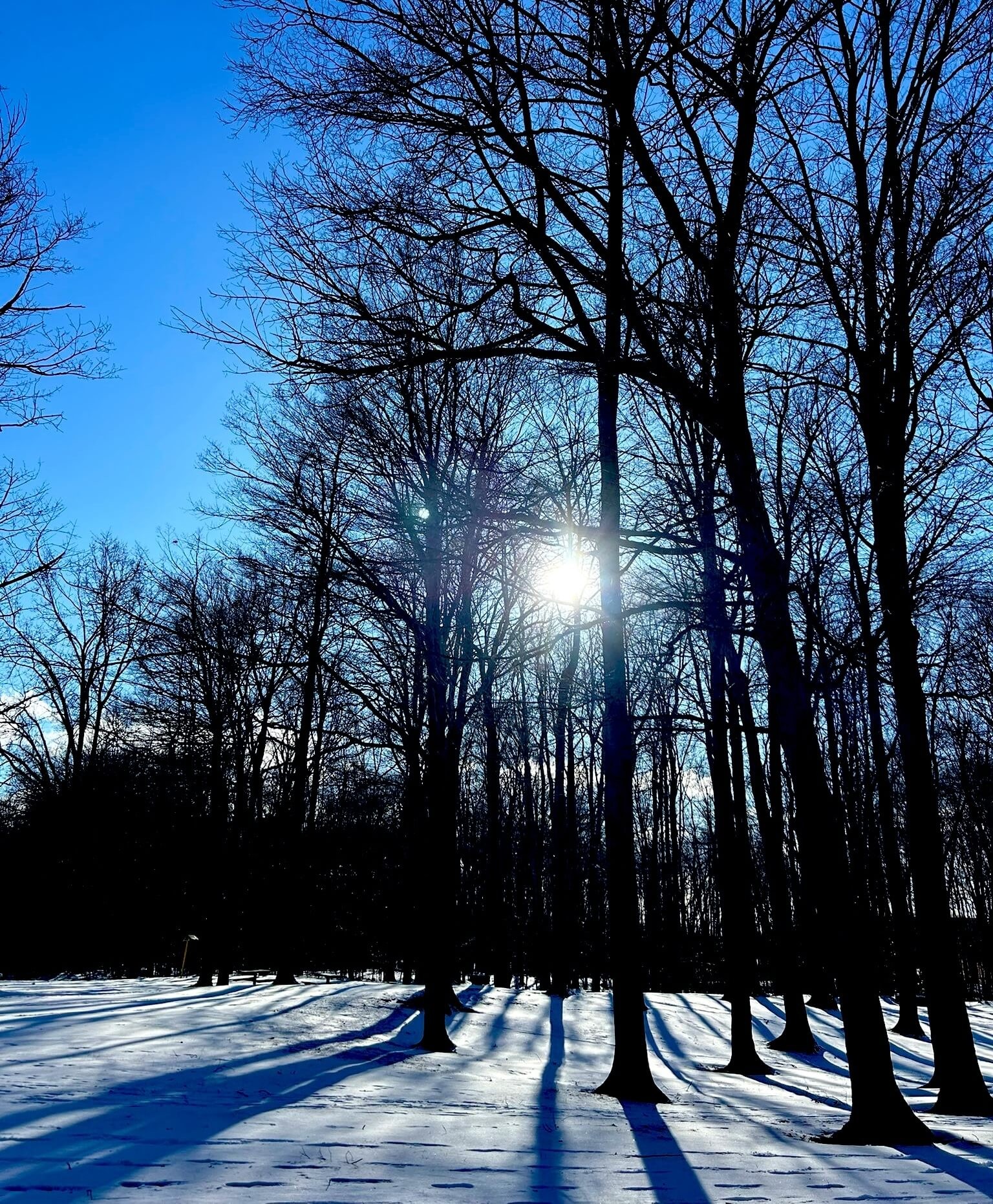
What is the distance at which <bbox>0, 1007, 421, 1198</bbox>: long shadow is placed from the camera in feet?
12.2

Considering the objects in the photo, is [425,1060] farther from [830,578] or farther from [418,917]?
[418,917]

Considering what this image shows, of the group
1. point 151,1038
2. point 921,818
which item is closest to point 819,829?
point 921,818

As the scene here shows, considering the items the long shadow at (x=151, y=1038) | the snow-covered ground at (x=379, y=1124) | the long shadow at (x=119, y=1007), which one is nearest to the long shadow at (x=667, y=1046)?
the snow-covered ground at (x=379, y=1124)

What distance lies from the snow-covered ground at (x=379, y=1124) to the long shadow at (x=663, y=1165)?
0.07 ft

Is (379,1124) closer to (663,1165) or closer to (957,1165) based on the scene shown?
(663,1165)

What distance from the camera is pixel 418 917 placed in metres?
22.3

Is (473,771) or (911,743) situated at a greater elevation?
(473,771)

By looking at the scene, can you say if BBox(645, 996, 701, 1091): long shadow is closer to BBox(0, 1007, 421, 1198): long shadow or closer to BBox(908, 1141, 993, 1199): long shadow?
A: BBox(908, 1141, 993, 1199): long shadow

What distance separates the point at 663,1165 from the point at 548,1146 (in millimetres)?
702

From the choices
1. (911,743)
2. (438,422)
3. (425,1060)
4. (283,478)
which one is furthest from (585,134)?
(425,1060)

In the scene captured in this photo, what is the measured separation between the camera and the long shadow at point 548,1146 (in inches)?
164

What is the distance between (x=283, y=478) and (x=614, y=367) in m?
6.16

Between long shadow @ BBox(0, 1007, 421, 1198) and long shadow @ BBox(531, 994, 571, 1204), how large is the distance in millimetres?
1026

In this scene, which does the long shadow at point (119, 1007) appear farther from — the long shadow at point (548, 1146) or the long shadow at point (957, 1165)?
the long shadow at point (957, 1165)
